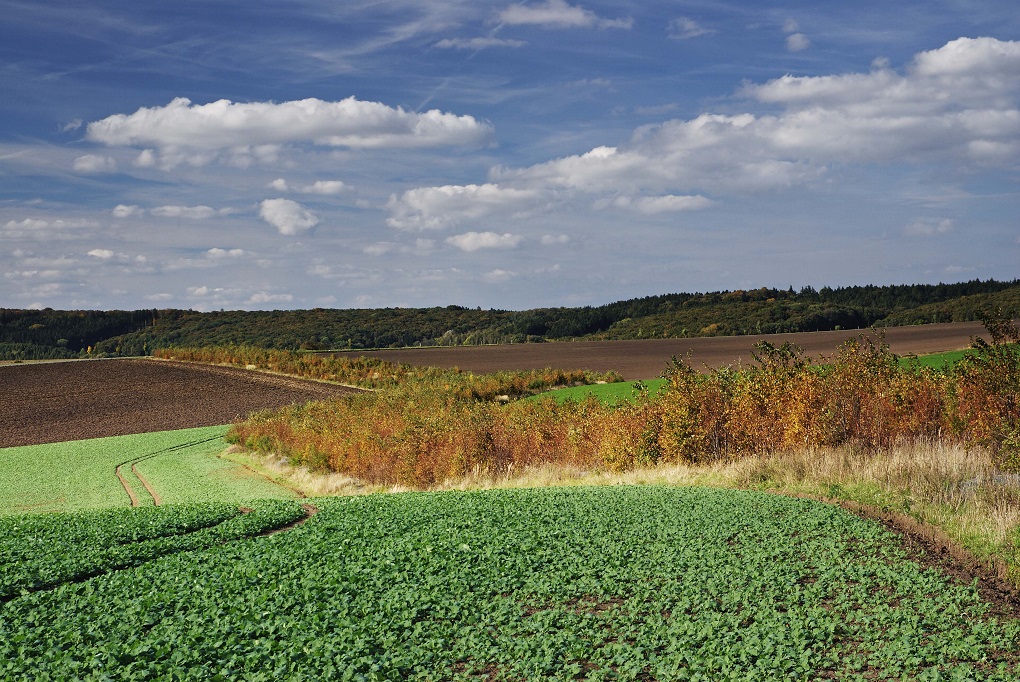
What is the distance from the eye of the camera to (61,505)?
826 inches

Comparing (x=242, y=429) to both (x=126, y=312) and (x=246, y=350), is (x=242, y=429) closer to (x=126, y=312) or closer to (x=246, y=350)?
(x=246, y=350)

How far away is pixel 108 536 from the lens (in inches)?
398

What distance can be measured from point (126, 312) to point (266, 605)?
90584mm

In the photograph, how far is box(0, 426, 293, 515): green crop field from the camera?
21.3 metres

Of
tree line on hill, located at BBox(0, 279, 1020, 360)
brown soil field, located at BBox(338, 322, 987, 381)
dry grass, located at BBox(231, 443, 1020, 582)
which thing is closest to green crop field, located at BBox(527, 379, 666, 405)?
brown soil field, located at BBox(338, 322, 987, 381)

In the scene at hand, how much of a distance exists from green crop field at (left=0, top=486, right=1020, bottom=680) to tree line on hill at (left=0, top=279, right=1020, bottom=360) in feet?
187

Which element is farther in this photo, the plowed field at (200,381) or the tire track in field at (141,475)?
the plowed field at (200,381)

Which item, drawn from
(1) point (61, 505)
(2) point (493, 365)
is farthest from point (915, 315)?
(1) point (61, 505)

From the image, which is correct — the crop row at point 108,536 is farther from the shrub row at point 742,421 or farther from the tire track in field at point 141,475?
the shrub row at point 742,421

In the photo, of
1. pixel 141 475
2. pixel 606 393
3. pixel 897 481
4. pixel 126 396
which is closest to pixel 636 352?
pixel 606 393

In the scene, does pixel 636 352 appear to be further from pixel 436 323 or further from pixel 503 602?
pixel 503 602

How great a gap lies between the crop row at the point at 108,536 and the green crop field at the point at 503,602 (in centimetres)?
5

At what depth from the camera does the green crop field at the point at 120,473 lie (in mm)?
21281

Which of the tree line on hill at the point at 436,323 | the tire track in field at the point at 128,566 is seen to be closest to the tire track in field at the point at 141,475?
the tire track in field at the point at 128,566
